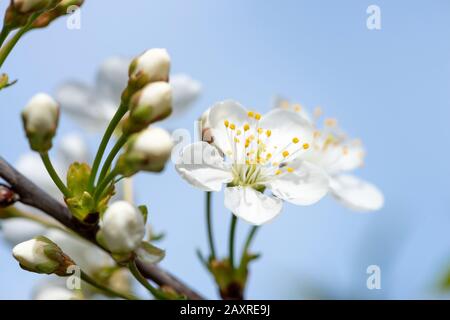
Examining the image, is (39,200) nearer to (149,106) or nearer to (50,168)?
(50,168)

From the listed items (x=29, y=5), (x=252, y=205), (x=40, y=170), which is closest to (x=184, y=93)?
(x=40, y=170)

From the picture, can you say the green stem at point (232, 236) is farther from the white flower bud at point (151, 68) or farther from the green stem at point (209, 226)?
the white flower bud at point (151, 68)

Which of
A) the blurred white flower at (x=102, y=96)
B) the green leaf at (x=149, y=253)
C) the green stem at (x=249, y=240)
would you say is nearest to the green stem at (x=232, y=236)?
the green stem at (x=249, y=240)

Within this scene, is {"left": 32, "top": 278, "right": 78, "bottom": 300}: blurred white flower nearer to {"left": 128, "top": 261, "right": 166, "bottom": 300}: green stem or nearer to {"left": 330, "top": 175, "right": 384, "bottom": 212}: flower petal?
{"left": 128, "top": 261, "right": 166, "bottom": 300}: green stem

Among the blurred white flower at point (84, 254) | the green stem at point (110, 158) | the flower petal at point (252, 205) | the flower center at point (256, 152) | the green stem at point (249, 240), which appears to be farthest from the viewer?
the blurred white flower at point (84, 254)
